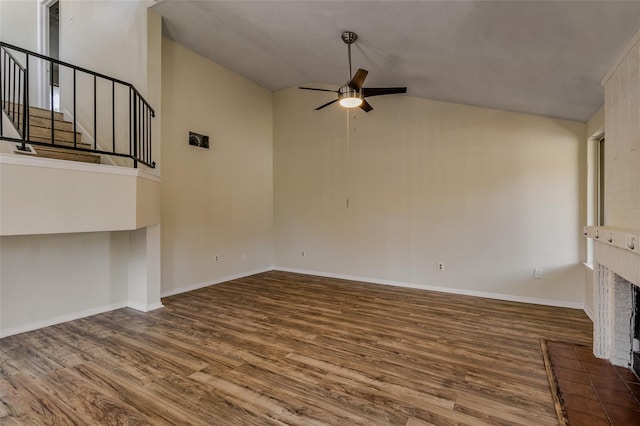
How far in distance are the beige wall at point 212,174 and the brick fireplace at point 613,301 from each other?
15.2 feet

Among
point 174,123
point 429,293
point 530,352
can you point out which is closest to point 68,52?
point 174,123

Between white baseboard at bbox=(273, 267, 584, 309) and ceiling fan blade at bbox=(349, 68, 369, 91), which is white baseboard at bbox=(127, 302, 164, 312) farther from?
ceiling fan blade at bbox=(349, 68, 369, 91)

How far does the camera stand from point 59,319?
337 cm

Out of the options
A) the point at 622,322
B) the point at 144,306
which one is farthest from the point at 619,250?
the point at 144,306

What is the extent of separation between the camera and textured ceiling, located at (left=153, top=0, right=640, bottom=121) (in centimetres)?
217

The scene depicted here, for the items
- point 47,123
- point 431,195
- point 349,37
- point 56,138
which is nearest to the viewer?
point 349,37

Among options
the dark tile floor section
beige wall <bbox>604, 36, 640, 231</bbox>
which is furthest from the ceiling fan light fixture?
the dark tile floor section

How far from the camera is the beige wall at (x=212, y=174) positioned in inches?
173

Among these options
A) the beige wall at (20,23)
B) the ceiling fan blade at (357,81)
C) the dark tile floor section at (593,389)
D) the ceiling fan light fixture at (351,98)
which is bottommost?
the dark tile floor section at (593,389)

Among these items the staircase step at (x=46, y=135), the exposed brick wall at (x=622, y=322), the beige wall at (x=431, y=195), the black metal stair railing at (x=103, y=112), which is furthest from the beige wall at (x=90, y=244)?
the exposed brick wall at (x=622, y=322)

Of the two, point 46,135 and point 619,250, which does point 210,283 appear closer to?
point 46,135

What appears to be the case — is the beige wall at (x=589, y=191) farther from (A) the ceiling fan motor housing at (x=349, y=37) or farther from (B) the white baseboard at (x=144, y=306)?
(B) the white baseboard at (x=144, y=306)

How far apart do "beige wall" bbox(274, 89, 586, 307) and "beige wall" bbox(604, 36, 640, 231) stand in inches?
59.1

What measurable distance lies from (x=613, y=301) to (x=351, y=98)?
2.92 m
